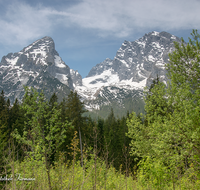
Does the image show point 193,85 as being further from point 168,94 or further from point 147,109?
point 147,109

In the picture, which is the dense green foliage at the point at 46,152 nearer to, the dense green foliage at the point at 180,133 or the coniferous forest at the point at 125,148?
A: the coniferous forest at the point at 125,148

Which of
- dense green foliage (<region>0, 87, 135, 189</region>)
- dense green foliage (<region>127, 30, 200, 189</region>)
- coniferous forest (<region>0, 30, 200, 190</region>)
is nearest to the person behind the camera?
dense green foliage (<region>0, 87, 135, 189</region>)

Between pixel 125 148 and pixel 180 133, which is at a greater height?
pixel 180 133

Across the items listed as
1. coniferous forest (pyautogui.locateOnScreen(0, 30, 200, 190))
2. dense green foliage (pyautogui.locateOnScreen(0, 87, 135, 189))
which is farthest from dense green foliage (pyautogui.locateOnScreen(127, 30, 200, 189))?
dense green foliage (pyautogui.locateOnScreen(0, 87, 135, 189))

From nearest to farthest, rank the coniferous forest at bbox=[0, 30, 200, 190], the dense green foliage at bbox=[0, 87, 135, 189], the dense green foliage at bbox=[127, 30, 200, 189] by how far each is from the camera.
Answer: the dense green foliage at bbox=[0, 87, 135, 189] → the coniferous forest at bbox=[0, 30, 200, 190] → the dense green foliage at bbox=[127, 30, 200, 189]

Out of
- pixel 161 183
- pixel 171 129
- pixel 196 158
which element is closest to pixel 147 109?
pixel 171 129

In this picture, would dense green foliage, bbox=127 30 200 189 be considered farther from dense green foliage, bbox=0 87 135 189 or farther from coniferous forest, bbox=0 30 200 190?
dense green foliage, bbox=0 87 135 189

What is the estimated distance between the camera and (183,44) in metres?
10.7

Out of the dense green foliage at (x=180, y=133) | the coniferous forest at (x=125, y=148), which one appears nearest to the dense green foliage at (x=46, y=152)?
the coniferous forest at (x=125, y=148)

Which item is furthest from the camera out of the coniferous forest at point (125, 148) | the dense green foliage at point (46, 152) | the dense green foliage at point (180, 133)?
the dense green foliage at point (180, 133)

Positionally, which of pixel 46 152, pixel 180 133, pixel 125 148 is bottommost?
pixel 46 152

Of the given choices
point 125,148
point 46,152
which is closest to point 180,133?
point 125,148

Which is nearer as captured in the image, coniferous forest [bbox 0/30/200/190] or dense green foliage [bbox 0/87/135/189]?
dense green foliage [bbox 0/87/135/189]

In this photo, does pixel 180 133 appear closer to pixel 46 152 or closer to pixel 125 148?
pixel 125 148
